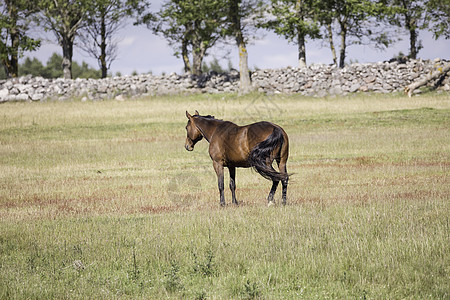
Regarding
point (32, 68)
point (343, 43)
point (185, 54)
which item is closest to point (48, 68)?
point (32, 68)

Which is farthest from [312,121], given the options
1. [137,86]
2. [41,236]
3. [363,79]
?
[41,236]

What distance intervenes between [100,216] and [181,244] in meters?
3.53

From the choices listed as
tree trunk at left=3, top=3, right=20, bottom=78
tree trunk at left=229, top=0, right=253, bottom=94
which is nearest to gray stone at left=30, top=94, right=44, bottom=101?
tree trunk at left=3, top=3, right=20, bottom=78

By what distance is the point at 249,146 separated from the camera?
12.3 metres

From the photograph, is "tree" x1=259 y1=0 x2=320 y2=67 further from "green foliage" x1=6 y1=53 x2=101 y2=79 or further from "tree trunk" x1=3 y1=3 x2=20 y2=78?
"green foliage" x1=6 y1=53 x2=101 y2=79

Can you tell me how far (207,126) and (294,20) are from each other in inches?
1484

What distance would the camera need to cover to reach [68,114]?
39.4 metres

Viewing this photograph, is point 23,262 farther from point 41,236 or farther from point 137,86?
point 137,86

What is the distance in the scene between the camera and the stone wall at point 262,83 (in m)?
47.7

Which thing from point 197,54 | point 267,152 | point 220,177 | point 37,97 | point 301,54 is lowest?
point 220,177

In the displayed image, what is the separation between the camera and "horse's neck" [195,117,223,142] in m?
13.3

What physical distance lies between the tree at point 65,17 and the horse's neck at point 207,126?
144ft

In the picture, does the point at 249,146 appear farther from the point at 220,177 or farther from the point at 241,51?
the point at 241,51

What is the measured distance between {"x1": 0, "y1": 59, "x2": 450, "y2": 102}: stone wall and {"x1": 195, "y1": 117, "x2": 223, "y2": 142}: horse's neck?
34.8m
